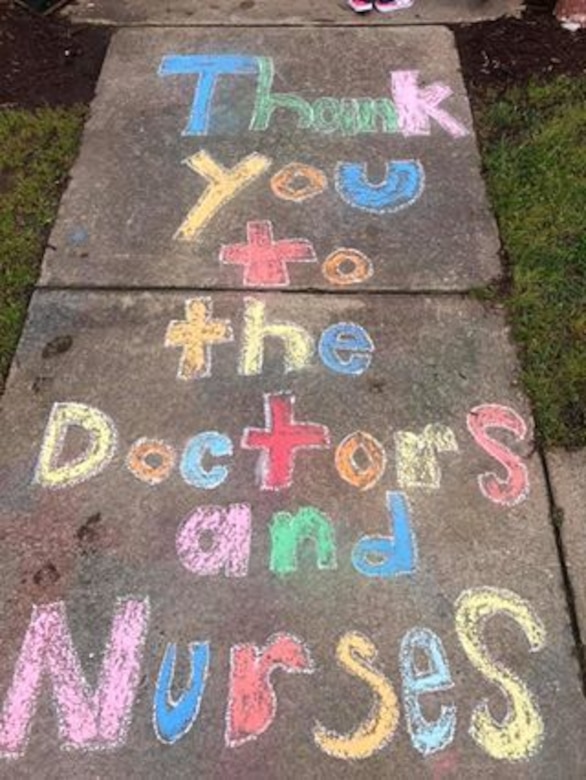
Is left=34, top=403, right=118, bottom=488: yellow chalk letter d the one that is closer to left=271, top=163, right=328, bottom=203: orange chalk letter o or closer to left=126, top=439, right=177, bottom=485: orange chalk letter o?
left=126, top=439, right=177, bottom=485: orange chalk letter o

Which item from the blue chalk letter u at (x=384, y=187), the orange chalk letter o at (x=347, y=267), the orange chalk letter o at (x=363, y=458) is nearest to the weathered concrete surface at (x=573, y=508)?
the orange chalk letter o at (x=363, y=458)

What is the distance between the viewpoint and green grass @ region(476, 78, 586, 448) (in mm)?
3135

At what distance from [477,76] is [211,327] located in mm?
1863

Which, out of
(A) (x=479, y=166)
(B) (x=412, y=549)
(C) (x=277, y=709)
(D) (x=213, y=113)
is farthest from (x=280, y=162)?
(C) (x=277, y=709)

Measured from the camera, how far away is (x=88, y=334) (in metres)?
3.32

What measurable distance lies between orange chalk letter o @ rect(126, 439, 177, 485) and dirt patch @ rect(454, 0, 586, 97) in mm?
2241

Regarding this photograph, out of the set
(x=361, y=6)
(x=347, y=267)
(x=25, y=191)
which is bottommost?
(x=347, y=267)

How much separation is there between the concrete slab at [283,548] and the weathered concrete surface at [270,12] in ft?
6.23

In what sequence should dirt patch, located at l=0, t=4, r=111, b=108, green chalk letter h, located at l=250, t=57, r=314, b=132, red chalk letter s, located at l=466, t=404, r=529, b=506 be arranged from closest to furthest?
red chalk letter s, located at l=466, t=404, r=529, b=506 < green chalk letter h, located at l=250, t=57, r=314, b=132 < dirt patch, located at l=0, t=4, r=111, b=108

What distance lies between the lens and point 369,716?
2.45m

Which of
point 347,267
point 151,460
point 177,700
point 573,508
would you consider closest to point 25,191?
point 347,267

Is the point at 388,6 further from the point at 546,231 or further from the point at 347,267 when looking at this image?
the point at 347,267

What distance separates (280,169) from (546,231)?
3.51 ft

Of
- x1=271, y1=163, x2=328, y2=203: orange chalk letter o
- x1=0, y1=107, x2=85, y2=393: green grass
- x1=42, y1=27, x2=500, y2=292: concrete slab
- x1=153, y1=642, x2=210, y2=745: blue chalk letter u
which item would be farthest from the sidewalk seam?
x1=0, y1=107, x2=85, y2=393: green grass
